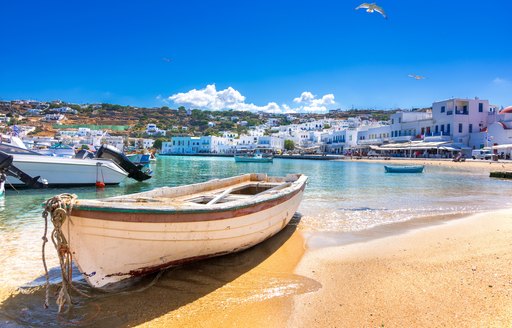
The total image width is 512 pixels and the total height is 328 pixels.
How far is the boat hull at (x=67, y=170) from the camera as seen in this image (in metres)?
18.1

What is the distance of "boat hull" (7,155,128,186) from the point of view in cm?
1806

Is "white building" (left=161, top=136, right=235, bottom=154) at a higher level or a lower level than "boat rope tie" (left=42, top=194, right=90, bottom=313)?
higher

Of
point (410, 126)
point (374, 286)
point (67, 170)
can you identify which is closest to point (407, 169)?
point (67, 170)

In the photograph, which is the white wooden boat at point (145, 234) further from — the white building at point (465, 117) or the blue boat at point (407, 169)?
the white building at point (465, 117)

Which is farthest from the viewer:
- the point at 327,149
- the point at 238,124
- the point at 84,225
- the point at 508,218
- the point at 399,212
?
the point at 238,124

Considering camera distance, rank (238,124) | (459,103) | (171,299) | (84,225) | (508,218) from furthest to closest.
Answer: (238,124) < (459,103) < (508,218) < (171,299) < (84,225)

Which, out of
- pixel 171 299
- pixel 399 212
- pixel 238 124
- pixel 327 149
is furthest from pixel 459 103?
→ pixel 238 124

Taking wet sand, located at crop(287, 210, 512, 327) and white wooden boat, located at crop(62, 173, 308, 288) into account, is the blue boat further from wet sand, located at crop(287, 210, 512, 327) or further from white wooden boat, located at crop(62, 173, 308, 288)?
white wooden boat, located at crop(62, 173, 308, 288)

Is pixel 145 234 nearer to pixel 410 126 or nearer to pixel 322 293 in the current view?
pixel 322 293

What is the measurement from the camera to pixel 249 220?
6.29 meters

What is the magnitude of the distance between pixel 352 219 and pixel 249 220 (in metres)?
5.60

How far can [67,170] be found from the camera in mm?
19391

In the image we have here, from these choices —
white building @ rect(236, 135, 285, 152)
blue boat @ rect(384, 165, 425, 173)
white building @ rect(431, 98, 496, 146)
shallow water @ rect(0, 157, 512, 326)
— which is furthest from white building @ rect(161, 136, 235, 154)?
shallow water @ rect(0, 157, 512, 326)

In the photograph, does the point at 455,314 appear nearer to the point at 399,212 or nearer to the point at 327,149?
the point at 399,212
